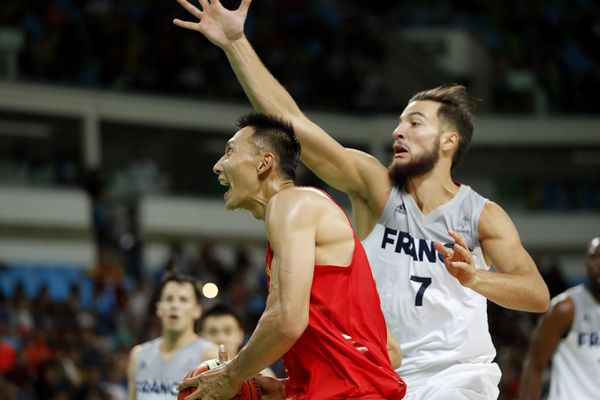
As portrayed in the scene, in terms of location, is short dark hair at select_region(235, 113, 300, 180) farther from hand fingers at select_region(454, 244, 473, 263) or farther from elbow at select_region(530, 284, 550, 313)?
elbow at select_region(530, 284, 550, 313)

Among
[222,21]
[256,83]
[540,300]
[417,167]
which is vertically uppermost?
[222,21]

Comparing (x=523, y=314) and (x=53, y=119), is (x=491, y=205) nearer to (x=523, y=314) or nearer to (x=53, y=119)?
(x=523, y=314)

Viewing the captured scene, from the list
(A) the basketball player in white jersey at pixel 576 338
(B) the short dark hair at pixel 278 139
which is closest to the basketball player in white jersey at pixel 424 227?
(B) the short dark hair at pixel 278 139

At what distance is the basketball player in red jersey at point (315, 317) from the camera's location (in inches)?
156

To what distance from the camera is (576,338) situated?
7746mm

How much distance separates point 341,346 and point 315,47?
57.6 feet

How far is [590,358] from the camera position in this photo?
772cm

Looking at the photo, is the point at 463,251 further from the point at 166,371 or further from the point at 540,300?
the point at 166,371

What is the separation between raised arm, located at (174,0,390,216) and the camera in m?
5.43

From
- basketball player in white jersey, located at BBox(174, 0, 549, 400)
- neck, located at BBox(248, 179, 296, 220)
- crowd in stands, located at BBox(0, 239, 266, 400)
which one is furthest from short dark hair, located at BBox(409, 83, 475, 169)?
crowd in stands, located at BBox(0, 239, 266, 400)

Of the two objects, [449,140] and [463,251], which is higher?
[449,140]

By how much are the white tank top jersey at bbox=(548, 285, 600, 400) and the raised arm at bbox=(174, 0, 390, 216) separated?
9.06ft

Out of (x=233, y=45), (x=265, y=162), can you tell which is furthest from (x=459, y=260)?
(x=233, y=45)

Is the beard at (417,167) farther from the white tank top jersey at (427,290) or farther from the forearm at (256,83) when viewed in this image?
the forearm at (256,83)
